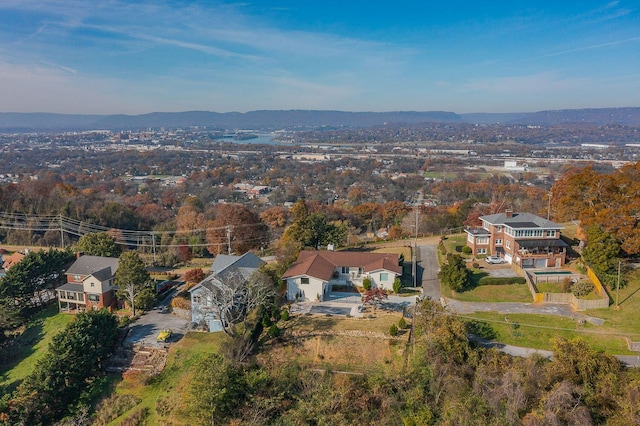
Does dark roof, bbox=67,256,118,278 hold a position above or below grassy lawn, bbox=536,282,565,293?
above

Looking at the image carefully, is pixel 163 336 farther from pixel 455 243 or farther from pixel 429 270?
pixel 455 243

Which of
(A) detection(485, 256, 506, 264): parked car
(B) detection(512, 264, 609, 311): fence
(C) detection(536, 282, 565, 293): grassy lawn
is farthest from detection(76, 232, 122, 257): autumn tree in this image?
(C) detection(536, 282, 565, 293): grassy lawn

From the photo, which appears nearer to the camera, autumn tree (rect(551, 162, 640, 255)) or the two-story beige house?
autumn tree (rect(551, 162, 640, 255))

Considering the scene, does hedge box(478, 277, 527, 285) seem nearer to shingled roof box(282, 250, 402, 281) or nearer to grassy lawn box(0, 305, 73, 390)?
shingled roof box(282, 250, 402, 281)

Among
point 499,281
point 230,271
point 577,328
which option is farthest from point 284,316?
point 577,328

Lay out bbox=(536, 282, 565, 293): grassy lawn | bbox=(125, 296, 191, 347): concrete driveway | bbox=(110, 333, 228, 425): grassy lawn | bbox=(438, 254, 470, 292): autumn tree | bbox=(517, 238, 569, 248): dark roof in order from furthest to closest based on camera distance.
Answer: bbox=(517, 238, 569, 248): dark roof → bbox=(438, 254, 470, 292): autumn tree → bbox=(536, 282, 565, 293): grassy lawn → bbox=(125, 296, 191, 347): concrete driveway → bbox=(110, 333, 228, 425): grassy lawn

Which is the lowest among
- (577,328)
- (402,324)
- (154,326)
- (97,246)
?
(154,326)
